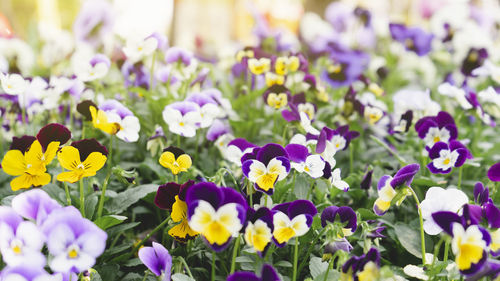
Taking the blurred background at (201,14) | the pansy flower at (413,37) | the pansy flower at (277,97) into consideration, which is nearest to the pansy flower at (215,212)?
the pansy flower at (277,97)

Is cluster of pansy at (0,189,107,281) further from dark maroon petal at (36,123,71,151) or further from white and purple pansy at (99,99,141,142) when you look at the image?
white and purple pansy at (99,99,141,142)

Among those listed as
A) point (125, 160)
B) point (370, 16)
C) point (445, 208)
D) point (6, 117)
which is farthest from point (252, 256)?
point (370, 16)

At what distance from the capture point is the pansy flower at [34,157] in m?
0.85

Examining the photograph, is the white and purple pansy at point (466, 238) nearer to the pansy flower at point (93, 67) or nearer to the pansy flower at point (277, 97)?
the pansy flower at point (277, 97)

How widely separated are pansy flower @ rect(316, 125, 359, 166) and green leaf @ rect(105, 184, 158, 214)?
13.3 inches

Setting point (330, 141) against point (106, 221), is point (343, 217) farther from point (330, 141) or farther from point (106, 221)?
Answer: point (106, 221)

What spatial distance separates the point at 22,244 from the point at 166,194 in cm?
26

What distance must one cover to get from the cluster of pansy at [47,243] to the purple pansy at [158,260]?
5.4 inches

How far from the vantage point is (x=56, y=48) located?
7.01ft

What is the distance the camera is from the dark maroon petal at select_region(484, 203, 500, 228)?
743 mm

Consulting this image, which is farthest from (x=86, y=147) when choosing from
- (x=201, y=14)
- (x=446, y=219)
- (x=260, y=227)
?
(x=201, y=14)

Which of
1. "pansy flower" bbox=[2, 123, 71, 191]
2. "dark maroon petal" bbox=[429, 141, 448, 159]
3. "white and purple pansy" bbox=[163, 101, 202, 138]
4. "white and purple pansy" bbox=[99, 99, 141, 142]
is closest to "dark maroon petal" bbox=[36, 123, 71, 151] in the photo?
"pansy flower" bbox=[2, 123, 71, 191]

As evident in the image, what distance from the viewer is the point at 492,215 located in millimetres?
744

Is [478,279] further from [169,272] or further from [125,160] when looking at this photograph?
[125,160]
